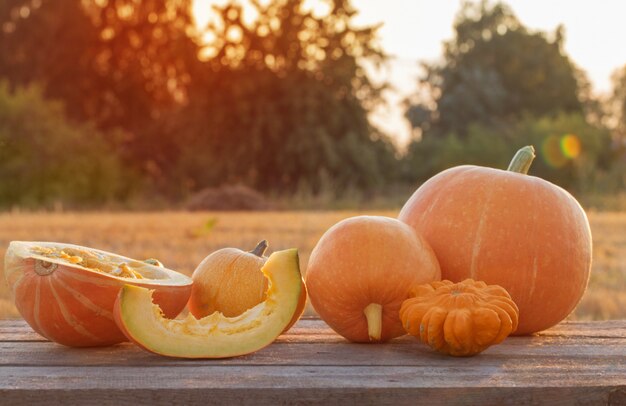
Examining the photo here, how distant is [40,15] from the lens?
29375 mm

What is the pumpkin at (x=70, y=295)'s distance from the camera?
2461 mm

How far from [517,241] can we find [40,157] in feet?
74.3

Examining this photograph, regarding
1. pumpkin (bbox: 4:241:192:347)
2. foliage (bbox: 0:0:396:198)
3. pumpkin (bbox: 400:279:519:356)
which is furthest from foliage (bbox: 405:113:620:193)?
pumpkin (bbox: 4:241:192:347)

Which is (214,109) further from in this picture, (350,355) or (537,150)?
(350,355)

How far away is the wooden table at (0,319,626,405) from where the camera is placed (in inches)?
75.6

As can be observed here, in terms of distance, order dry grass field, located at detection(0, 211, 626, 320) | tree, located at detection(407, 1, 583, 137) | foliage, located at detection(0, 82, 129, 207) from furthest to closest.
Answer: tree, located at detection(407, 1, 583, 137)
foliage, located at detection(0, 82, 129, 207)
dry grass field, located at detection(0, 211, 626, 320)

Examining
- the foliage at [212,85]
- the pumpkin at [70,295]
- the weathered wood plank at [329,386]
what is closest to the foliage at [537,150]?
the foliage at [212,85]

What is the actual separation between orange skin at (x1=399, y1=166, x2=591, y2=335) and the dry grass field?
5.99 feet

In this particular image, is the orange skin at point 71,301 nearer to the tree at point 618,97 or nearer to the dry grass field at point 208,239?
the dry grass field at point 208,239

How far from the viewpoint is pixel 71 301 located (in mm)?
2467

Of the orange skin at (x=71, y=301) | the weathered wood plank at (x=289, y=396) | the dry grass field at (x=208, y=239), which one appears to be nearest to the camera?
the weathered wood plank at (x=289, y=396)

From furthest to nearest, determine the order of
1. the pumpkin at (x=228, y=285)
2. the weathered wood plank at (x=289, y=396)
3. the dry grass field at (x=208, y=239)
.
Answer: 1. the dry grass field at (x=208, y=239)
2. the pumpkin at (x=228, y=285)
3. the weathered wood plank at (x=289, y=396)

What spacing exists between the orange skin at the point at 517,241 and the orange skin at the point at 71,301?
911 mm

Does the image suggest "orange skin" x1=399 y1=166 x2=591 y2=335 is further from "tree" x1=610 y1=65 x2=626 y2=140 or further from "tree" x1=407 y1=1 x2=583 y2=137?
"tree" x1=610 y1=65 x2=626 y2=140
